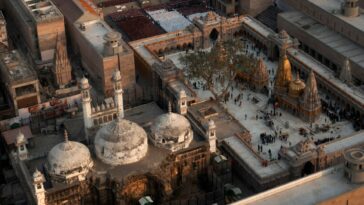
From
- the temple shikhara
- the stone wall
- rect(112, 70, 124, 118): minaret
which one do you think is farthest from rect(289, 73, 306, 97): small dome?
the stone wall

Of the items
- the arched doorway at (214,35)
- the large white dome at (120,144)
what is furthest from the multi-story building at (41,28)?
the large white dome at (120,144)

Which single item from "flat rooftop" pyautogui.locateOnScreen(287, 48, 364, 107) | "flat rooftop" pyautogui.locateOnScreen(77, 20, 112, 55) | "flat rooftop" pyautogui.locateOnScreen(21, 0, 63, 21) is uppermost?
"flat rooftop" pyautogui.locateOnScreen(21, 0, 63, 21)

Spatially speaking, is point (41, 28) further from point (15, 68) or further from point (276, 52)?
point (276, 52)

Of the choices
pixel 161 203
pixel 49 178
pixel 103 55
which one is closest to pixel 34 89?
pixel 103 55

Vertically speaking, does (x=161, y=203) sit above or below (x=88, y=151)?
below

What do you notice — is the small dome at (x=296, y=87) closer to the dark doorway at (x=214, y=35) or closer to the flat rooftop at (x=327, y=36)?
the flat rooftop at (x=327, y=36)

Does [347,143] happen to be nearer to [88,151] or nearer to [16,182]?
[88,151]

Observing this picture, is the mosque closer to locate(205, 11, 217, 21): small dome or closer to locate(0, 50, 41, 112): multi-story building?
locate(0, 50, 41, 112): multi-story building
